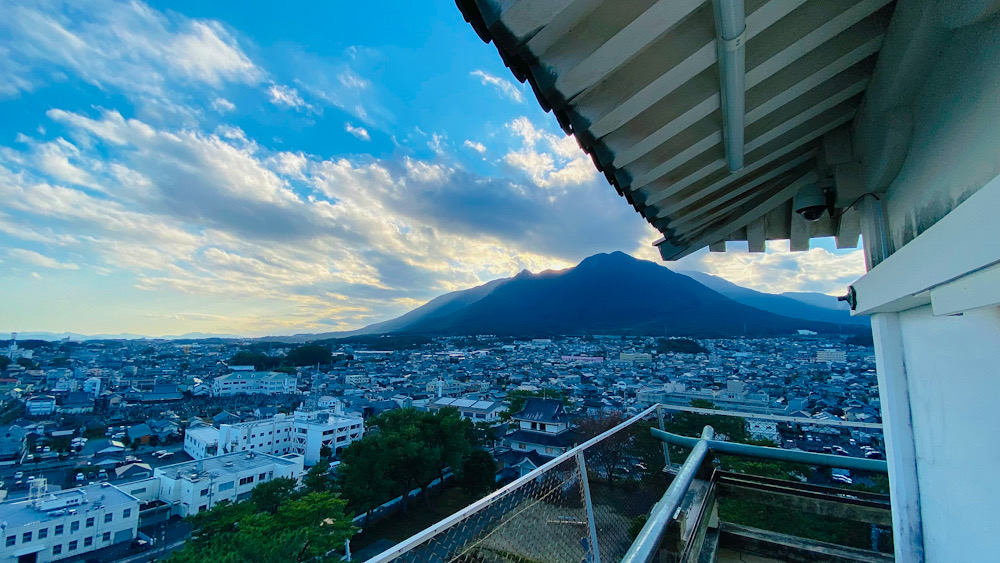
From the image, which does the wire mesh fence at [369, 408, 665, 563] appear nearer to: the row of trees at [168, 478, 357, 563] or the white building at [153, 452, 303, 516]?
the row of trees at [168, 478, 357, 563]

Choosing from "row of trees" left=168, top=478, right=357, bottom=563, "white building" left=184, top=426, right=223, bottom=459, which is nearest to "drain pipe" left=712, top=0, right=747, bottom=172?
"row of trees" left=168, top=478, right=357, bottom=563

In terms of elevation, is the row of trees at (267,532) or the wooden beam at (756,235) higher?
the wooden beam at (756,235)

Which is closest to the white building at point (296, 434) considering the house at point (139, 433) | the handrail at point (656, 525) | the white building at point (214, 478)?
the white building at point (214, 478)

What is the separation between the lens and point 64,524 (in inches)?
527

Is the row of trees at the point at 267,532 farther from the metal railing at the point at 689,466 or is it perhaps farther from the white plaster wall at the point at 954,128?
the white plaster wall at the point at 954,128

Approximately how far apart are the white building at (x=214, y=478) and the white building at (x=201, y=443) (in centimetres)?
557

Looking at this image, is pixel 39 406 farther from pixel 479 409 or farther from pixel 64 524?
pixel 479 409

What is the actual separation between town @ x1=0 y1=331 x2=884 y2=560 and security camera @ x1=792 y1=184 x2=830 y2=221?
131 centimetres

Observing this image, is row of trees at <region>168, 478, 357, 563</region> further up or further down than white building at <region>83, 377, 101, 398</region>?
further up

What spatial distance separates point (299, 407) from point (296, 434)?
9.30 meters

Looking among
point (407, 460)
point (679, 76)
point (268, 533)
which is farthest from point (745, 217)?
point (407, 460)

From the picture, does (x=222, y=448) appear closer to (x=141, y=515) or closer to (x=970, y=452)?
(x=141, y=515)

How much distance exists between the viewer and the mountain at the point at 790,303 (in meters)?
104

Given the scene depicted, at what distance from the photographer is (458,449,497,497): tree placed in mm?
15531
